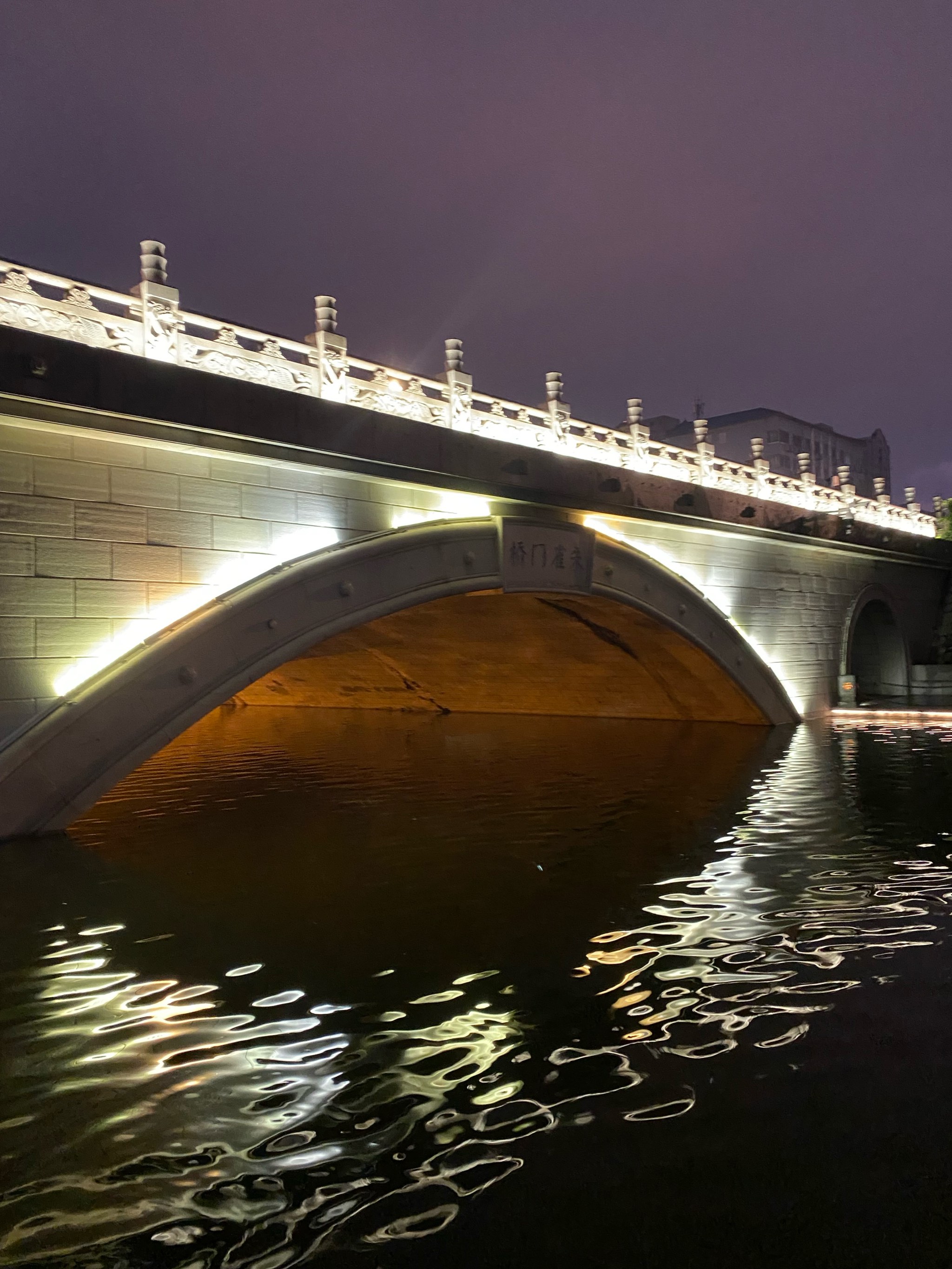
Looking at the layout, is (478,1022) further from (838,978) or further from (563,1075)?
(838,978)

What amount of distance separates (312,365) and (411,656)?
431 inches

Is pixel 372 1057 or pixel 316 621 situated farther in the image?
pixel 316 621

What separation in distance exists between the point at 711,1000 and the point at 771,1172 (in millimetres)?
1413

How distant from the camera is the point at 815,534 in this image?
1803cm

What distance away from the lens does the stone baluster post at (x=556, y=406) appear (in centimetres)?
1220

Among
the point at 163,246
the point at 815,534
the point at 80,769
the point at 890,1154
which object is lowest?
the point at 890,1154

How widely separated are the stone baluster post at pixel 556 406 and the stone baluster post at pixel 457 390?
1672 millimetres

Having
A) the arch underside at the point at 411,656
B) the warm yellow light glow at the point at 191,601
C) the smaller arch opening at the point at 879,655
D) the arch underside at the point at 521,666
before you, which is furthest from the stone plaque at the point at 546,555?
the smaller arch opening at the point at 879,655

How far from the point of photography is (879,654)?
75.5 feet

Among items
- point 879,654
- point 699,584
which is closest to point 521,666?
point 699,584

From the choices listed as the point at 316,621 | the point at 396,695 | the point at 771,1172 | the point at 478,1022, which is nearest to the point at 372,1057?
the point at 478,1022

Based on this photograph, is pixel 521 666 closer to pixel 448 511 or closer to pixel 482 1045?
pixel 448 511

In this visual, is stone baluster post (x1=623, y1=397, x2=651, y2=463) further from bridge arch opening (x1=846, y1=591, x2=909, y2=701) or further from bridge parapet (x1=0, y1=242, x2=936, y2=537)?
bridge arch opening (x1=846, y1=591, x2=909, y2=701)

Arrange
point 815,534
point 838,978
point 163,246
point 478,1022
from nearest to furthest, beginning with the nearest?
1. point 478,1022
2. point 838,978
3. point 163,246
4. point 815,534
